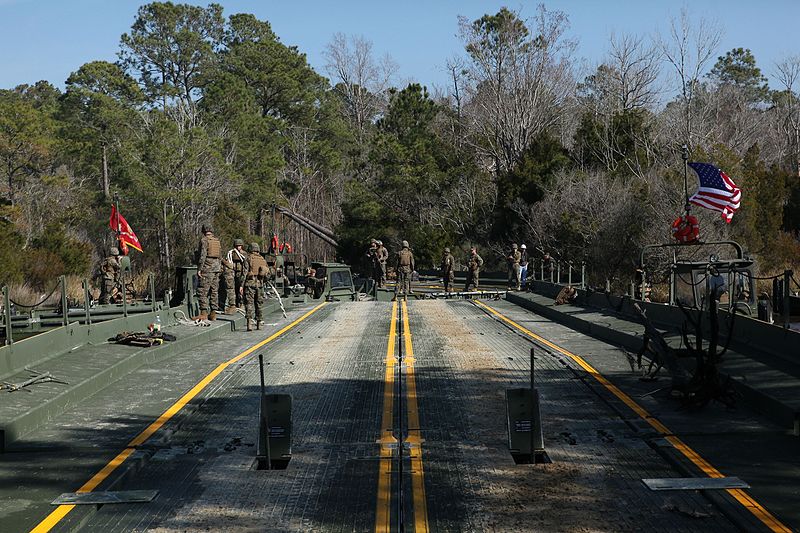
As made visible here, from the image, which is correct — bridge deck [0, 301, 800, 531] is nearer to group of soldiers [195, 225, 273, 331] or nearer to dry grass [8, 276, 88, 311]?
group of soldiers [195, 225, 273, 331]

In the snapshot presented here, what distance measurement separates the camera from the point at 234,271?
2341 centimetres

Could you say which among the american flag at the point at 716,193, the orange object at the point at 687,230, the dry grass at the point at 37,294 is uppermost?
the american flag at the point at 716,193

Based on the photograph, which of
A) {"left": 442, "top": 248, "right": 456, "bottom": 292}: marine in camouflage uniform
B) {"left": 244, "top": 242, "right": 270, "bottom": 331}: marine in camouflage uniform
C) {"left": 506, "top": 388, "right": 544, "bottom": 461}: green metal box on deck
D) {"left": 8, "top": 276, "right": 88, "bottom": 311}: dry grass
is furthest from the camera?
{"left": 442, "top": 248, "right": 456, "bottom": 292}: marine in camouflage uniform

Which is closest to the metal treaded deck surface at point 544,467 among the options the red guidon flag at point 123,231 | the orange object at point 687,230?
the orange object at point 687,230

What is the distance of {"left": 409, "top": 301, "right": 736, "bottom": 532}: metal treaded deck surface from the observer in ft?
24.3

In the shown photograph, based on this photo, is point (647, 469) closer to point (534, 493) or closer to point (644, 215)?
point (534, 493)

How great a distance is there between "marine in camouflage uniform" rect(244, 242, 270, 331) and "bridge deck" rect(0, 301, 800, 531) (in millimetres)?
5490

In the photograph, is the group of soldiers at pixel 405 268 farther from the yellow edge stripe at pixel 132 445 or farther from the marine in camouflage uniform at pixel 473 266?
the yellow edge stripe at pixel 132 445

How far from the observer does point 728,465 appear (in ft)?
29.1

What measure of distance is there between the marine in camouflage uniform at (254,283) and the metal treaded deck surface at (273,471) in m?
6.10

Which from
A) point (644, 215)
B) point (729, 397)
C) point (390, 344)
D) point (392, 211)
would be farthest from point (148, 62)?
point (729, 397)

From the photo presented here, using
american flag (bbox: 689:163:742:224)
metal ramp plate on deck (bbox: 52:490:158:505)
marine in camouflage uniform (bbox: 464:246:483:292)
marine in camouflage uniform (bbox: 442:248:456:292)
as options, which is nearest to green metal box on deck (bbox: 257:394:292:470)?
metal ramp plate on deck (bbox: 52:490:158:505)

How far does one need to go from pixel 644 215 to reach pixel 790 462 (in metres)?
33.9

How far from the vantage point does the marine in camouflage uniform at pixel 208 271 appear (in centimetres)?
2200
